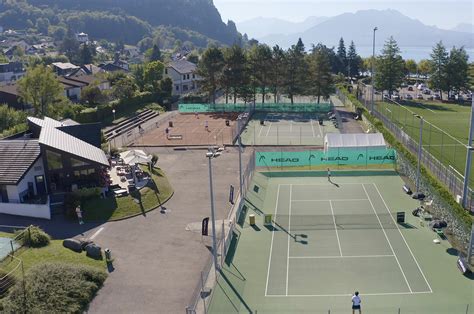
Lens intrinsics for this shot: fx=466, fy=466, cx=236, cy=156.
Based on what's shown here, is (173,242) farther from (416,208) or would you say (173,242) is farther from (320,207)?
(416,208)

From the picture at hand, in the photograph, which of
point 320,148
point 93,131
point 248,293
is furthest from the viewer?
point 320,148

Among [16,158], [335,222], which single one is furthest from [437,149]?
[16,158]

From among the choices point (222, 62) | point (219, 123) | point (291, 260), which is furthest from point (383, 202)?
point (222, 62)

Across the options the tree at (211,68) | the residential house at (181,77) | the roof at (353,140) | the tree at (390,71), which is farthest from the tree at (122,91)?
the tree at (390,71)

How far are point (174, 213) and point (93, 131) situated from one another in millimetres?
12364

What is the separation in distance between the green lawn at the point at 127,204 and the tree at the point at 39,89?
88.9 ft

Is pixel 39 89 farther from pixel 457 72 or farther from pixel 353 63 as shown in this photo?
pixel 353 63

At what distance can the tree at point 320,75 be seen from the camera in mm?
72625

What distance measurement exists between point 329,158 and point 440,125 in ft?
85.0

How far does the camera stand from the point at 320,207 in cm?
3309

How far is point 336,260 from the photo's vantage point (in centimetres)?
2545

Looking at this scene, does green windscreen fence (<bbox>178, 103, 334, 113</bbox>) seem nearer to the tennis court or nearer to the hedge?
the tennis court

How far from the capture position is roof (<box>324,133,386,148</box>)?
43344 mm

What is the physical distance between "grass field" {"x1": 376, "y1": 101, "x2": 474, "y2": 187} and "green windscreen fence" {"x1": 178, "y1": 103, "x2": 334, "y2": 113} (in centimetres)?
992
